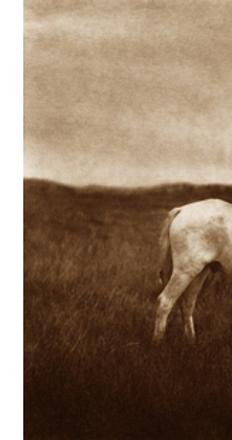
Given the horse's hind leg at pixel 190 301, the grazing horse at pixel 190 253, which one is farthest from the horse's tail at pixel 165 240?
the horse's hind leg at pixel 190 301

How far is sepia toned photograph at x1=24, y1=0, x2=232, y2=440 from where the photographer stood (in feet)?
9.91

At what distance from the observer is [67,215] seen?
3100mm

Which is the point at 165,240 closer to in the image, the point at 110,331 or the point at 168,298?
the point at 168,298

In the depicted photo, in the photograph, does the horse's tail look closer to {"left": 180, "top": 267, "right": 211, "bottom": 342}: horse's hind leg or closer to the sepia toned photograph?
the sepia toned photograph

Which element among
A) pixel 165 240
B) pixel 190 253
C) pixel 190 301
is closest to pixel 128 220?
pixel 165 240

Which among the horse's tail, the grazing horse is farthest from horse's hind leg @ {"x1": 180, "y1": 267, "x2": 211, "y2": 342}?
the horse's tail

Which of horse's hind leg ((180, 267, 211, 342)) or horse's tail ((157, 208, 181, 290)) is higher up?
horse's tail ((157, 208, 181, 290))

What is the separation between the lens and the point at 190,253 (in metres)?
3.02

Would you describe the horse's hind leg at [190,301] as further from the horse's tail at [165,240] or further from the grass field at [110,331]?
the horse's tail at [165,240]

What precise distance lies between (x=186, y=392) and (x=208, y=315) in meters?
0.36

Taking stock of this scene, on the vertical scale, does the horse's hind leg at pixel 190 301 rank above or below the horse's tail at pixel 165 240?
below

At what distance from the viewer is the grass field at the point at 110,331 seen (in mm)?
3016
